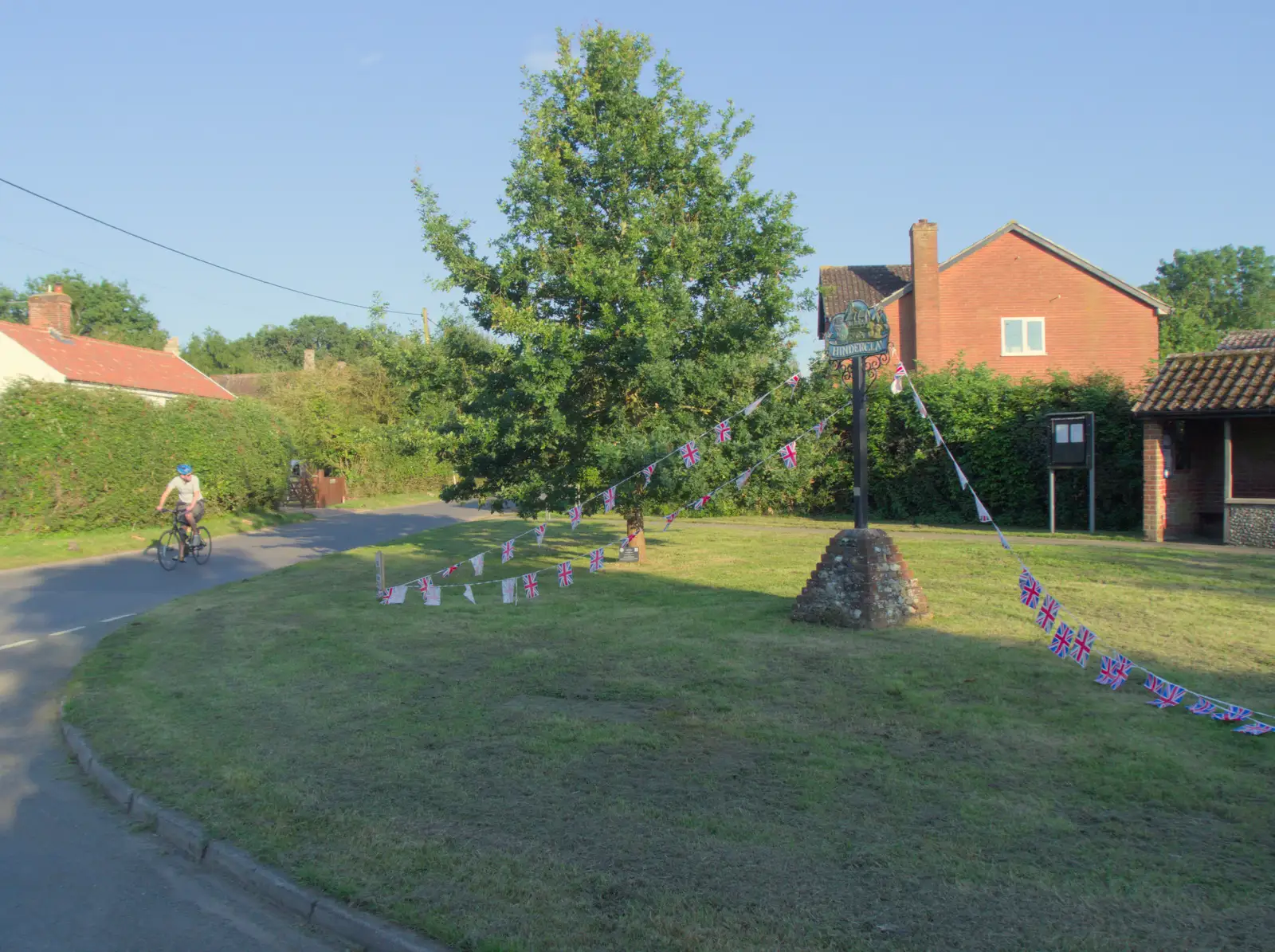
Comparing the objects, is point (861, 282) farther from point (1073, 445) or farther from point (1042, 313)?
point (1073, 445)

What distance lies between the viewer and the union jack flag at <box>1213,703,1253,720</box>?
669 cm

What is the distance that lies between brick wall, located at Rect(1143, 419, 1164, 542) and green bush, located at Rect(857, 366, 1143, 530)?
64.0 inches

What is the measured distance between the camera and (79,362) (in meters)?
33.1

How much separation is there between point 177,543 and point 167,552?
0.40 metres

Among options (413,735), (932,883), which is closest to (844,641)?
(413,735)

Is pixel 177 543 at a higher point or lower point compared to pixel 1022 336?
lower

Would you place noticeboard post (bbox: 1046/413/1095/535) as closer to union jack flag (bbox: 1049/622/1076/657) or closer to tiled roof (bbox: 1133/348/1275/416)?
tiled roof (bbox: 1133/348/1275/416)

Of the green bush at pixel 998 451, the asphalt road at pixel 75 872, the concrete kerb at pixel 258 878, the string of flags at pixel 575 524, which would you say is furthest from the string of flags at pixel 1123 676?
the green bush at pixel 998 451

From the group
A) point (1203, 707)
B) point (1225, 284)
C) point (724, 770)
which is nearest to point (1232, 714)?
point (1203, 707)

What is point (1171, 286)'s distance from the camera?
90.5 meters

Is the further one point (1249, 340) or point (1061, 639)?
point (1249, 340)

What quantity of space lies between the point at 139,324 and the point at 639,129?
70.4m

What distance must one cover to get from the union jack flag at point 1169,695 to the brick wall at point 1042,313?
2563 centimetres

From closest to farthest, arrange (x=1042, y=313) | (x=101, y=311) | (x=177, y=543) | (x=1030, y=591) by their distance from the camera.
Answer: (x=1030, y=591)
(x=177, y=543)
(x=1042, y=313)
(x=101, y=311)
